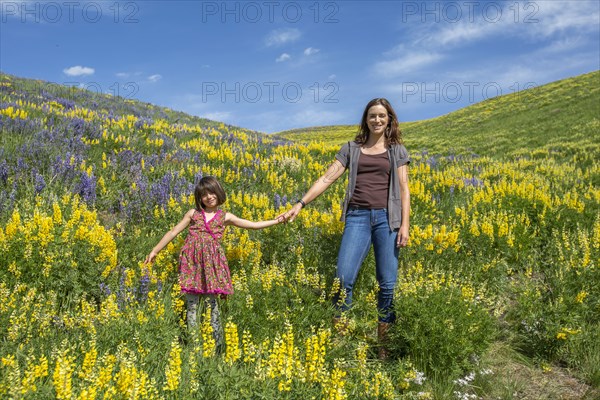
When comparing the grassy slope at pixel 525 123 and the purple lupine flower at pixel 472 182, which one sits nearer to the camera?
the purple lupine flower at pixel 472 182

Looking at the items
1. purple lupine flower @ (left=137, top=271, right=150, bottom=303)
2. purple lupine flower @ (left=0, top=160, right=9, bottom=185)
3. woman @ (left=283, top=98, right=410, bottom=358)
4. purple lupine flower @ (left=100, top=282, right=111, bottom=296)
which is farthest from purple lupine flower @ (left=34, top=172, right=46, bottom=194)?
Result: woman @ (left=283, top=98, right=410, bottom=358)

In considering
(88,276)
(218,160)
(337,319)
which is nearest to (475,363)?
(337,319)

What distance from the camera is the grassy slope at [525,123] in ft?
86.9

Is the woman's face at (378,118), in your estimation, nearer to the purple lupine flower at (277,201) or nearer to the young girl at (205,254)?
the young girl at (205,254)

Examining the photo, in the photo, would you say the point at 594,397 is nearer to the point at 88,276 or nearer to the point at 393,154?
the point at 393,154

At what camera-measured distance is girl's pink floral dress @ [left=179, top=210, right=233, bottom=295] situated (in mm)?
4152

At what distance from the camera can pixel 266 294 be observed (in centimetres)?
434

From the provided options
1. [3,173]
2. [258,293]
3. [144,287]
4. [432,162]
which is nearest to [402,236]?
Result: [258,293]

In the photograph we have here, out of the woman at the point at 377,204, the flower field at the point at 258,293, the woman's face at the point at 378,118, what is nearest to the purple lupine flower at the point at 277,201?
the flower field at the point at 258,293

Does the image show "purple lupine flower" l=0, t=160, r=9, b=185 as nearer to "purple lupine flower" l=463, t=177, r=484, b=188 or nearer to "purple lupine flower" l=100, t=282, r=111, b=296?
"purple lupine flower" l=100, t=282, r=111, b=296

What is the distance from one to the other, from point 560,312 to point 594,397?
0.94 m

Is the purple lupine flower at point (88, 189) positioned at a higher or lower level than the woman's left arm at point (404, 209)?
higher

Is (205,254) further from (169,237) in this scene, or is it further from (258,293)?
(258,293)

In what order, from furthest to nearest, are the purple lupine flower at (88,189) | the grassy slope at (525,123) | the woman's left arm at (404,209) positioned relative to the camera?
the grassy slope at (525,123) → the purple lupine flower at (88,189) → the woman's left arm at (404,209)
